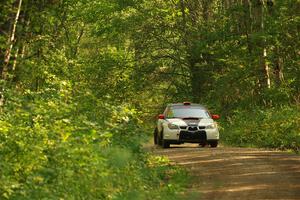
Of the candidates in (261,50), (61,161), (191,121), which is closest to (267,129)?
(191,121)

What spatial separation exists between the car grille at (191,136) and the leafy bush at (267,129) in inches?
113

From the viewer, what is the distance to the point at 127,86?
4062 cm

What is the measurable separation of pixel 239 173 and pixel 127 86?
25362 millimetres

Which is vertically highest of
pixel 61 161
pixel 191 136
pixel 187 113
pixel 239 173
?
pixel 187 113

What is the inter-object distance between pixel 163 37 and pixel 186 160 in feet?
82.5

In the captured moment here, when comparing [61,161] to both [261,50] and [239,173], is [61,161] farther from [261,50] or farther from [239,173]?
[261,50]

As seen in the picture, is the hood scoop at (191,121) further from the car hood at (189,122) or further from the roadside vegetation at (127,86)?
the roadside vegetation at (127,86)

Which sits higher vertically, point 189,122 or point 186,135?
point 189,122

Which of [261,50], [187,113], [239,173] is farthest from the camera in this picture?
[261,50]

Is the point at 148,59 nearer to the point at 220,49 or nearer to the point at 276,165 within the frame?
the point at 220,49

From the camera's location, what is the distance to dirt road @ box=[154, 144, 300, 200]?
12.9 meters

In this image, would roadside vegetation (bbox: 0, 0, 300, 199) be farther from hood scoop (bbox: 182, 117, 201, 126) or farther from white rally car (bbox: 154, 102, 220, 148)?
hood scoop (bbox: 182, 117, 201, 126)

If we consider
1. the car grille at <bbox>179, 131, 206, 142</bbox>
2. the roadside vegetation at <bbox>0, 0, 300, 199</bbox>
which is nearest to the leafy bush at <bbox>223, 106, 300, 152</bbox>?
the roadside vegetation at <bbox>0, 0, 300, 199</bbox>

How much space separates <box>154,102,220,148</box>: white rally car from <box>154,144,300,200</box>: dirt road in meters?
1.61
